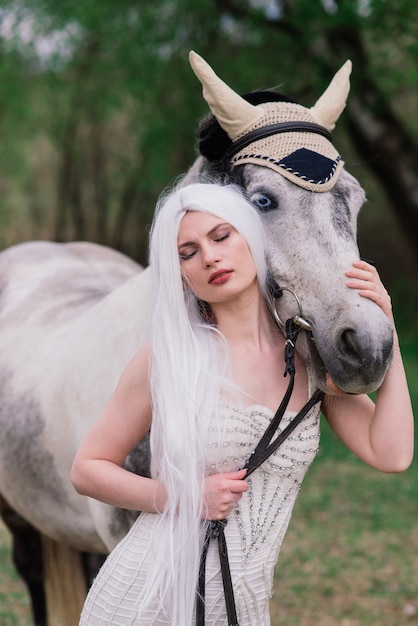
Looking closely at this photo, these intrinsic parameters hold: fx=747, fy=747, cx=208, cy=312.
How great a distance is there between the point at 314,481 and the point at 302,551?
1.65 m

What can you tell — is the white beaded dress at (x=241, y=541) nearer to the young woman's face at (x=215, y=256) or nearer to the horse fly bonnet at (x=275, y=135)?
the young woman's face at (x=215, y=256)

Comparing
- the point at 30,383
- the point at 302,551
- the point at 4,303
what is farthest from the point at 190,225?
the point at 302,551

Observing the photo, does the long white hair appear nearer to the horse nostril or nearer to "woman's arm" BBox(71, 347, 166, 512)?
"woman's arm" BBox(71, 347, 166, 512)

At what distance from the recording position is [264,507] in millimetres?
1632

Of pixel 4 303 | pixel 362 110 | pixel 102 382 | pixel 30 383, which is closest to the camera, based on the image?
pixel 102 382

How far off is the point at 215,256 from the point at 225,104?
1.36 ft

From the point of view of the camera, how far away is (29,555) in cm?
340

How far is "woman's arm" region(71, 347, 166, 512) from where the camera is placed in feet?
5.35

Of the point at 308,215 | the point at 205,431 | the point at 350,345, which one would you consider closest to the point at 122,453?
the point at 205,431

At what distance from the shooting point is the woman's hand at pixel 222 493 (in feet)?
5.07

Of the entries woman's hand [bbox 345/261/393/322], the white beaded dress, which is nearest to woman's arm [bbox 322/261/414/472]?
woman's hand [bbox 345/261/393/322]

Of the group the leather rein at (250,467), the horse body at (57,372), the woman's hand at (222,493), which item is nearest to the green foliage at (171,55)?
the horse body at (57,372)

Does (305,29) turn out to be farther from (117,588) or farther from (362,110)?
(117,588)

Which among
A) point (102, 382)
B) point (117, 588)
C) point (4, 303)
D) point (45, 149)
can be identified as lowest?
point (117, 588)
